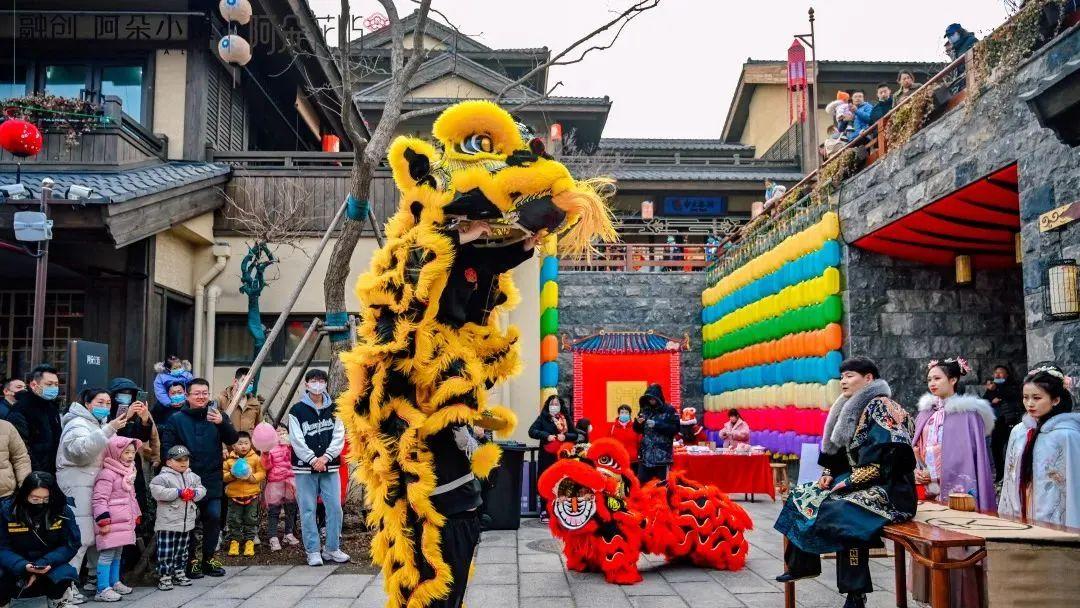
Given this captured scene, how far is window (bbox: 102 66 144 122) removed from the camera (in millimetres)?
11641

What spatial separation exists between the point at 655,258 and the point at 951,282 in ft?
25.9

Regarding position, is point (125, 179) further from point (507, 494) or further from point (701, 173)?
point (701, 173)

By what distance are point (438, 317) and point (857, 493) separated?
279 centimetres

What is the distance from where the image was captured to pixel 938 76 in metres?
8.32

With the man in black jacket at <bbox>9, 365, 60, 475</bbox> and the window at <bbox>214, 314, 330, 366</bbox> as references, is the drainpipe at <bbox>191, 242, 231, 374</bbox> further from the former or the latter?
the man in black jacket at <bbox>9, 365, 60, 475</bbox>

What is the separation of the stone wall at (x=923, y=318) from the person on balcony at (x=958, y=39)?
2.57 m

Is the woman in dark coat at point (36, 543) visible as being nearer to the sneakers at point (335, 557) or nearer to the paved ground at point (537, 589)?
the paved ground at point (537, 589)

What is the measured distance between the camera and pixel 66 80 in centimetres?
1168

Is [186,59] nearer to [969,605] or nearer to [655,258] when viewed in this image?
[655,258]

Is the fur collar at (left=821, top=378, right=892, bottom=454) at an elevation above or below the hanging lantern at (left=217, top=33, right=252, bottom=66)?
below

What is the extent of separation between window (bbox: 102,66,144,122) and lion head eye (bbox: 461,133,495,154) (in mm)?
10184

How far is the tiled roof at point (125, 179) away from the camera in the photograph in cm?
864

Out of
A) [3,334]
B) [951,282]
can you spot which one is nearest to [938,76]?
[951,282]

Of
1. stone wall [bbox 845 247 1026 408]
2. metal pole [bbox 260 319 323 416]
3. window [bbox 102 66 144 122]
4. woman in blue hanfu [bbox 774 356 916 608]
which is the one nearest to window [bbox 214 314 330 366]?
window [bbox 102 66 144 122]
